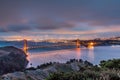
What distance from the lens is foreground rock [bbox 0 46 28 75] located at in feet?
208

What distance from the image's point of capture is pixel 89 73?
882cm

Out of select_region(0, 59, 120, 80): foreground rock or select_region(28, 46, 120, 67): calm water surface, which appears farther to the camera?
select_region(28, 46, 120, 67): calm water surface

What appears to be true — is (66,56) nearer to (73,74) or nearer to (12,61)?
(12,61)

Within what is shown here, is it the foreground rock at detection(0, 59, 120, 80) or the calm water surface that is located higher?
the foreground rock at detection(0, 59, 120, 80)

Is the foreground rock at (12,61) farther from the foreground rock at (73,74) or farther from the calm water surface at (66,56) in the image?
the foreground rock at (73,74)

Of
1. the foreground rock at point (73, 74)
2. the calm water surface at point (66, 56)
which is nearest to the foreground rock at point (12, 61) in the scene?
the calm water surface at point (66, 56)

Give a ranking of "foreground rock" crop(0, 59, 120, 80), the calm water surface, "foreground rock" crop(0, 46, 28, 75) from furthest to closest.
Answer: "foreground rock" crop(0, 46, 28, 75) → the calm water surface → "foreground rock" crop(0, 59, 120, 80)

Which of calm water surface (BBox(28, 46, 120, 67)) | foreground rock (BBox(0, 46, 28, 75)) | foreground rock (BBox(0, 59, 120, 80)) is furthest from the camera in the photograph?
foreground rock (BBox(0, 46, 28, 75))

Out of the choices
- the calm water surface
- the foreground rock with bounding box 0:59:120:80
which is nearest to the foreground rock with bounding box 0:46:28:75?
the calm water surface

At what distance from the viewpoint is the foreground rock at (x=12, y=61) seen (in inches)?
2499

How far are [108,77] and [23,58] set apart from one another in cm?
7220

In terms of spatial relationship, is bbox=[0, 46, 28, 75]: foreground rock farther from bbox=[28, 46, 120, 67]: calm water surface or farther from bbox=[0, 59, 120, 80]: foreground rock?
bbox=[0, 59, 120, 80]: foreground rock

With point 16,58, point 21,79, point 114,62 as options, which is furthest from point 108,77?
point 16,58

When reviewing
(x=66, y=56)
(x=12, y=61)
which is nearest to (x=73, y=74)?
(x=66, y=56)
